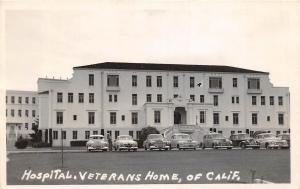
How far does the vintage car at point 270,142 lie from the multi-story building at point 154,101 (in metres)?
6.52

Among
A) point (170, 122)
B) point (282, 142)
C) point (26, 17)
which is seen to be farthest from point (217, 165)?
point (170, 122)

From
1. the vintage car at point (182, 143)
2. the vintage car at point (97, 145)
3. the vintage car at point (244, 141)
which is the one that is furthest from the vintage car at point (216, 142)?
the vintage car at point (97, 145)

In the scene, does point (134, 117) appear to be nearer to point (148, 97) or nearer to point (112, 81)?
point (148, 97)

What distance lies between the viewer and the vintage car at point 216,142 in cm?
2580

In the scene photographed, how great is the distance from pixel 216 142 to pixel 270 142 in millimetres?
2619

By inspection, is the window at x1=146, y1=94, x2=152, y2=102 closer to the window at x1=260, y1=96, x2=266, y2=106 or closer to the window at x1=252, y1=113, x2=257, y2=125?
the window at x1=252, y1=113, x2=257, y2=125

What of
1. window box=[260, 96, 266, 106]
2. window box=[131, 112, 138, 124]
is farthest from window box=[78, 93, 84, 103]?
window box=[260, 96, 266, 106]

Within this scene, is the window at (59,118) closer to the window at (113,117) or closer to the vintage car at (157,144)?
the window at (113,117)

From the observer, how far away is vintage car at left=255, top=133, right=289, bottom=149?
24.8 metres

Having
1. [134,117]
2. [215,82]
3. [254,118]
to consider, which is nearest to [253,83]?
[254,118]

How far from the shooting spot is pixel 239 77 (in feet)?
114

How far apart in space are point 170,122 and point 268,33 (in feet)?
65.9
